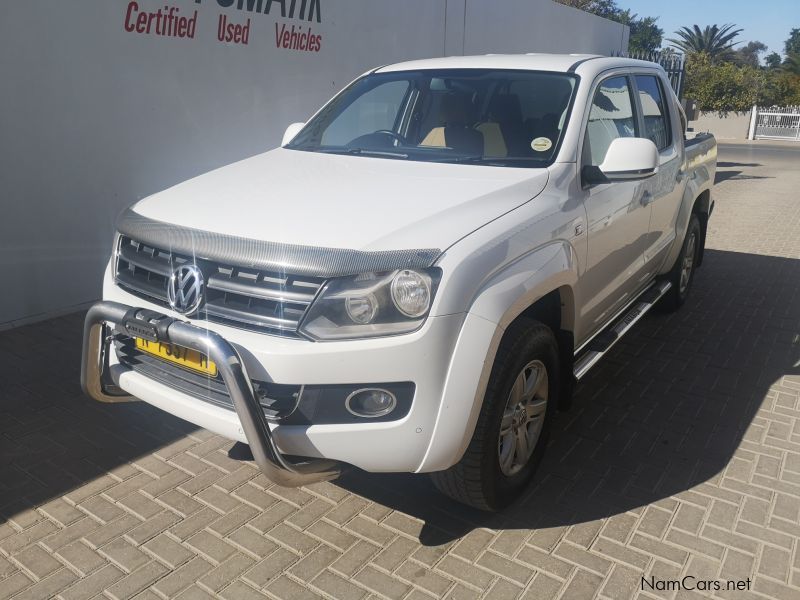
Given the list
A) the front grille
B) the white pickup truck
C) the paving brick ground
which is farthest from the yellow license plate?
the paving brick ground

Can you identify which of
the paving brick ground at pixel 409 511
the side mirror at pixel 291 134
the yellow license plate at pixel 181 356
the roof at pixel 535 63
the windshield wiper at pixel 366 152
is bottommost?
the paving brick ground at pixel 409 511

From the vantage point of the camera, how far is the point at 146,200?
131 inches

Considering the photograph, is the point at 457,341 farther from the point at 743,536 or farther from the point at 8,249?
the point at 8,249

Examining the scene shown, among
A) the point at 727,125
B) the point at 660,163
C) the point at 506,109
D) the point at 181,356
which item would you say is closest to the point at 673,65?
the point at 660,163

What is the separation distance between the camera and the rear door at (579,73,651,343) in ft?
11.5

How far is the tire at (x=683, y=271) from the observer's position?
5.61m

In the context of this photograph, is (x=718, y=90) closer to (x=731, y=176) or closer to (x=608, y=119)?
(x=731, y=176)

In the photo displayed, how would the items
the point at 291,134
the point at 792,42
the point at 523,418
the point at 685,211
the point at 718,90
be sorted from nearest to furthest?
1. the point at 523,418
2. the point at 291,134
3. the point at 685,211
4. the point at 718,90
5. the point at 792,42

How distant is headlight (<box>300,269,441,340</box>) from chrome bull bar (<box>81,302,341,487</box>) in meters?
0.28

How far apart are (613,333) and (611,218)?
0.73 m

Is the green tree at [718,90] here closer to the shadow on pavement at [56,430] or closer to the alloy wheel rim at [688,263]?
the alloy wheel rim at [688,263]

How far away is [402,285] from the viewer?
8.07 feet

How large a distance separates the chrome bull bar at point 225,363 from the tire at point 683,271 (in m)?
3.88
